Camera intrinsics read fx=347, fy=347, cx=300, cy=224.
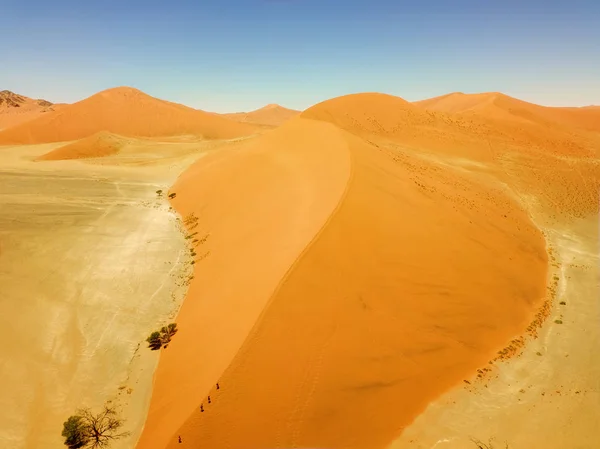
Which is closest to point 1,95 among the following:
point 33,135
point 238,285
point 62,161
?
point 33,135

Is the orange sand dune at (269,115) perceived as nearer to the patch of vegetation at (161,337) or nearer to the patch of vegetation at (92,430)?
the patch of vegetation at (161,337)

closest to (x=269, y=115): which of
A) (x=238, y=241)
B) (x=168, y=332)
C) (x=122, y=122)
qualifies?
(x=122, y=122)

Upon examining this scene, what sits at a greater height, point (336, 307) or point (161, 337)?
point (336, 307)

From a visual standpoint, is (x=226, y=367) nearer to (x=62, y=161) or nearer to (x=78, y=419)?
(x=78, y=419)

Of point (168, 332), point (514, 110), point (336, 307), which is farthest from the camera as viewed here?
point (514, 110)

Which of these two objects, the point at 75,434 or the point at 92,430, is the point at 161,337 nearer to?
the point at 92,430

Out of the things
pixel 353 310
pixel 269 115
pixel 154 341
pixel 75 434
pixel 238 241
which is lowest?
pixel 75 434

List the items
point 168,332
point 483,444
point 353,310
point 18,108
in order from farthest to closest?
point 18,108 < point 168,332 < point 353,310 < point 483,444
